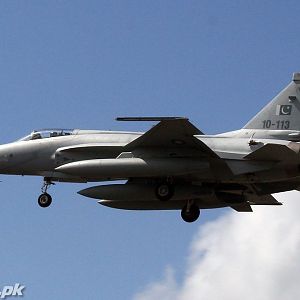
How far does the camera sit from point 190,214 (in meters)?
32.5

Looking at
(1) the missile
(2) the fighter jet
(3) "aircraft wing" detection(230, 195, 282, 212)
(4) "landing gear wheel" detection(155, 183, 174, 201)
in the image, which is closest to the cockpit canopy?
(2) the fighter jet

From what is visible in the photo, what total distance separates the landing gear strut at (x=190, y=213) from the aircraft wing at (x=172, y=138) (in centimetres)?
307

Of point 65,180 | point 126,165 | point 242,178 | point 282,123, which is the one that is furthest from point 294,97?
point 65,180

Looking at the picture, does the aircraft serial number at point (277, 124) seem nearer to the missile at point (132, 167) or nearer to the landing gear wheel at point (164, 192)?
the missile at point (132, 167)

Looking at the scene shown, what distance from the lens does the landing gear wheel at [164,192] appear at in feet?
101

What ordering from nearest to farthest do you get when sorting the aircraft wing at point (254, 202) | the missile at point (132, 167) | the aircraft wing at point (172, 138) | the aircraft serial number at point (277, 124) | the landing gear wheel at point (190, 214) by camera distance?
the aircraft wing at point (172, 138), the missile at point (132, 167), the aircraft serial number at point (277, 124), the landing gear wheel at point (190, 214), the aircraft wing at point (254, 202)

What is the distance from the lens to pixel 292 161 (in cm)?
2942

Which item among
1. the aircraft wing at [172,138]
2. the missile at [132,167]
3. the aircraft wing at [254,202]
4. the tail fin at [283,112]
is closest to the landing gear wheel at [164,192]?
the missile at [132,167]

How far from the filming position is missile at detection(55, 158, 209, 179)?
2952cm

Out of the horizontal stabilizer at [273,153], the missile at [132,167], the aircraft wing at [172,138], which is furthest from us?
the missile at [132,167]

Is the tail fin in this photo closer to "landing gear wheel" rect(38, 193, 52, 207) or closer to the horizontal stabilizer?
the horizontal stabilizer

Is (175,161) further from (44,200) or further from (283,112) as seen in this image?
(44,200)

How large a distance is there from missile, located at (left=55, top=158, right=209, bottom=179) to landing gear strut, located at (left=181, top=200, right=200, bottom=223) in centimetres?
296

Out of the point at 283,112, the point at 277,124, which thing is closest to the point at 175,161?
the point at 277,124
